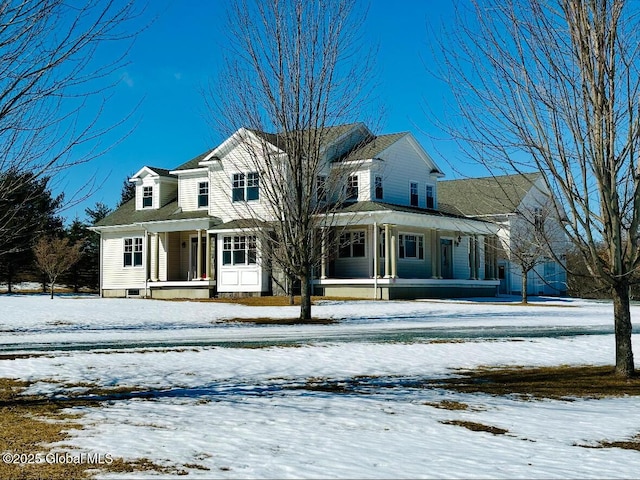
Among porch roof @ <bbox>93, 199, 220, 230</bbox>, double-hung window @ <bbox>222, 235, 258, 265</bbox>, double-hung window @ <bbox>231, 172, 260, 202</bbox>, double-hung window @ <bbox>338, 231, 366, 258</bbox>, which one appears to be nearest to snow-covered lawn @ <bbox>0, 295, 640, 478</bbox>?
double-hung window @ <bbox>222, 235, 258, 265</bbox>

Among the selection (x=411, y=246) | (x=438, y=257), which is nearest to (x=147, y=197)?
(x=411, y=246)

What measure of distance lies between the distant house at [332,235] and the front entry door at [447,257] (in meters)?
0.06

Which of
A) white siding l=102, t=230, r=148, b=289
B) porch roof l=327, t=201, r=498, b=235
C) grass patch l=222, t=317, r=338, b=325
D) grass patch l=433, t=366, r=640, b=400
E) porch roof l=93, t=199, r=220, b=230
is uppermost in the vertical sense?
porch roof l=93, t=199, r=220, b=230

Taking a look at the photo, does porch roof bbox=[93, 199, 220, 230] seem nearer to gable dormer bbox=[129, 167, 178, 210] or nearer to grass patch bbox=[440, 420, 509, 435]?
gable dormer bbox=[129, 167, 178, 210]

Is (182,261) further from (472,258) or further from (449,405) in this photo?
(449,405)

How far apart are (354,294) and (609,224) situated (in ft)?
76.5

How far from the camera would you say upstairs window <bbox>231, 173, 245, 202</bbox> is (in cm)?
3503

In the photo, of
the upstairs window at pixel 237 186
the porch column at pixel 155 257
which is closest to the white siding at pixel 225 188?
the upstairs window at pixel 237 186

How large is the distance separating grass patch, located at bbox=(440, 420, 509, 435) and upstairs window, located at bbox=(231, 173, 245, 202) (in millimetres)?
27963

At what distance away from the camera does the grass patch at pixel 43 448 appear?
554 centimetres

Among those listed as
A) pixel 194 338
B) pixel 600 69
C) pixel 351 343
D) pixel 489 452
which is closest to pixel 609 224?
pixel 600 69

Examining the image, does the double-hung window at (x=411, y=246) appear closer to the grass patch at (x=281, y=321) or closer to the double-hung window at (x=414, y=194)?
the double-hung window at (x=414, y=194)

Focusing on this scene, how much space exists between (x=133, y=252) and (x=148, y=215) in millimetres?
2295

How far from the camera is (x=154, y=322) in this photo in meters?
22.6
